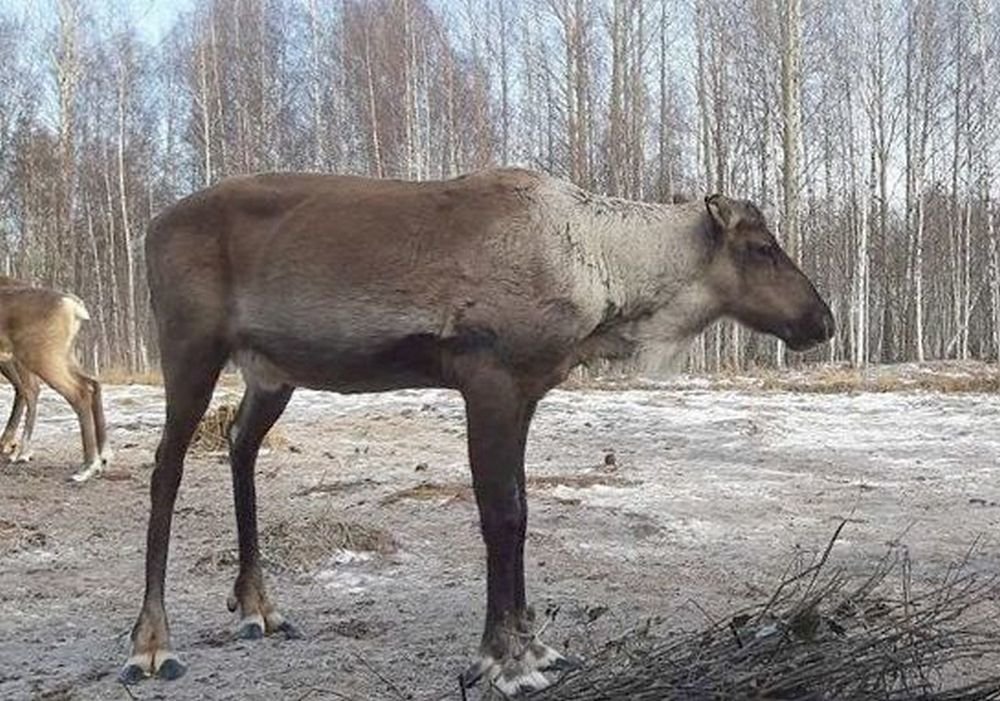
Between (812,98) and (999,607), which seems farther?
(812,98)

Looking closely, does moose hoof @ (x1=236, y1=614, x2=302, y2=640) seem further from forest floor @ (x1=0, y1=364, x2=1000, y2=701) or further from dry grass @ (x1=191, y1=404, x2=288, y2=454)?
dry grass @ (x1=191, y1=404, x2=288, y2=454)

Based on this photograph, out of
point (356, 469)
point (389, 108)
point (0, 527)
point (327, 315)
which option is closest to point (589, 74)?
point (389, 108)

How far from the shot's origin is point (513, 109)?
3612 centimetres

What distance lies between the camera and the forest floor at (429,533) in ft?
14.3

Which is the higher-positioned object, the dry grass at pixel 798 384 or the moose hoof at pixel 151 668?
the moose hoof at pixel 151 668

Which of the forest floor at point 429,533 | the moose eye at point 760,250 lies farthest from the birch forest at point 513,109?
the moose eye at point 760,250

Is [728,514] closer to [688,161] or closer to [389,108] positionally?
[389,108]

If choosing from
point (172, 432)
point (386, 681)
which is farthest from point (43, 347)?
point (386, 681)

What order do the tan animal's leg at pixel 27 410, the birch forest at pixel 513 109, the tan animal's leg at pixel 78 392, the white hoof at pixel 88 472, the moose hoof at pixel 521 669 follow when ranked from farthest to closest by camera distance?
the birch forest at pixel 513 109 < the tan animal's leg at pixel 27 410 < the tan animal's leg at pixel 78 392 < the white hoof at pixel 88 472 < the moose hoof at pixel 521 669

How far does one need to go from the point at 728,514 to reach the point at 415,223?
13.4ft

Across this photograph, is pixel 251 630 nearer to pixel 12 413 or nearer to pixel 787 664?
pixel 787 664

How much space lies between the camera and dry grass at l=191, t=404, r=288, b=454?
1060cm

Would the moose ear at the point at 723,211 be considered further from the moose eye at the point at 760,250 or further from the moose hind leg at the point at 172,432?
the moose hind leg at the point at 172,432

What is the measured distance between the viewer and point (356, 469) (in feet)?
31.6
